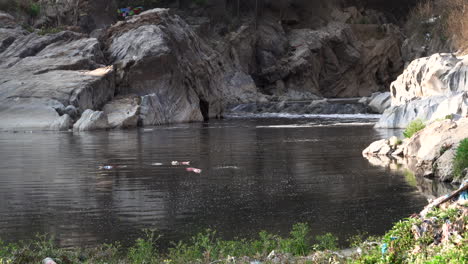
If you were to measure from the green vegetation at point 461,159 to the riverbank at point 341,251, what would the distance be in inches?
289

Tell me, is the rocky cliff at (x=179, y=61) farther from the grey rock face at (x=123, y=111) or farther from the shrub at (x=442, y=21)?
the shrub at (x=442, y=21)

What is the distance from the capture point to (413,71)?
44094 mm

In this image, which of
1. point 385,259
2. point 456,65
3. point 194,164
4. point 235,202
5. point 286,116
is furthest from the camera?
point 286,116

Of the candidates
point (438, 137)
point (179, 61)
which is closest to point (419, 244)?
point (438, 137)

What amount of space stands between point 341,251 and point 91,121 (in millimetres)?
37551

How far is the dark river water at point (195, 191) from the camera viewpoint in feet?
46.2

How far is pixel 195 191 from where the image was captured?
18656mm

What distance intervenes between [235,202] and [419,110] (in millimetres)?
23302

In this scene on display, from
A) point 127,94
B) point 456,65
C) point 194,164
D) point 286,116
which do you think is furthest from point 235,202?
point 286,116

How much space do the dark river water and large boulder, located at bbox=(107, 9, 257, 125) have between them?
854 inches

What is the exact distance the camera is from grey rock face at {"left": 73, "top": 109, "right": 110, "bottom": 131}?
151ft

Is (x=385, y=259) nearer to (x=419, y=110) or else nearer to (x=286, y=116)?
(x=419, y=110)

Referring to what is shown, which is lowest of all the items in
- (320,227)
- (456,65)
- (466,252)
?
(320,227)

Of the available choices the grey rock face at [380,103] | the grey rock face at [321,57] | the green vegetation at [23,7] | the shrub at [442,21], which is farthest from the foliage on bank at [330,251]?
the grey rock face at [321,57]
